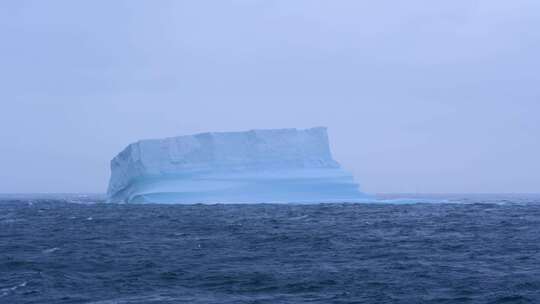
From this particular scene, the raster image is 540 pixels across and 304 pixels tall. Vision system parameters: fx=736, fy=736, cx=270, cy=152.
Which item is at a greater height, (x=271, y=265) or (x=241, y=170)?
(x=241, y=170)

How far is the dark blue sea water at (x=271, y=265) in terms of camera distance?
9.67 metres

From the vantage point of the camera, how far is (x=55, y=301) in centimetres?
925

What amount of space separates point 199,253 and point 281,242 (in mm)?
2687

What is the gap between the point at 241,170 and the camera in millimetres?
37000

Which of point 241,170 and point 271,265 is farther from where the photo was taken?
point 241,170

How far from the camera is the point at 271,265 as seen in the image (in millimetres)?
12336

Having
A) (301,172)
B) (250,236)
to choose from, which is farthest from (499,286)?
(301,172)

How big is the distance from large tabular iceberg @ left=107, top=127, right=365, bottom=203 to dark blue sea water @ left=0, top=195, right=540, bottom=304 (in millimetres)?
15798

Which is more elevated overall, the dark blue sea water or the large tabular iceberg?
the large tabular iceberg

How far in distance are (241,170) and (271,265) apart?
24726mm

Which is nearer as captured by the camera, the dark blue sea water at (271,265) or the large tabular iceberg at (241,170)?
the dark blue sea water at (271,265)

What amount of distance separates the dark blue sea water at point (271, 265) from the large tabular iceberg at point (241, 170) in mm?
15798

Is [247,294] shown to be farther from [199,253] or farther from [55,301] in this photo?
[199,253]

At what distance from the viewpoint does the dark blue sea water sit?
9672 millimetres
